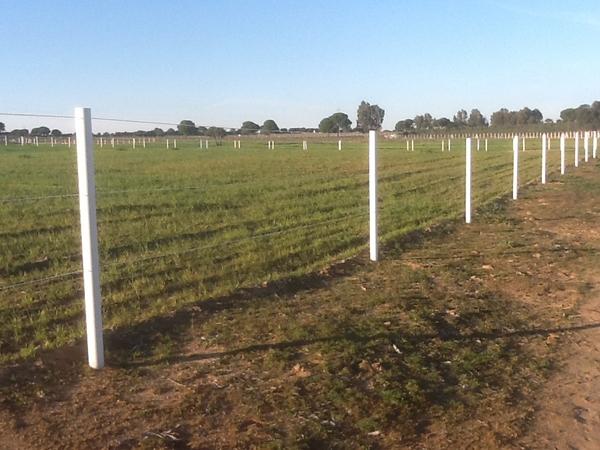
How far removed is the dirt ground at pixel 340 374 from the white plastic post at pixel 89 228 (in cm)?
20

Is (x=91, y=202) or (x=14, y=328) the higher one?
(x=91, y=202)

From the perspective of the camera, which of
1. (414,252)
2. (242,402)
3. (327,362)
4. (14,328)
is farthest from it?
(414,252)

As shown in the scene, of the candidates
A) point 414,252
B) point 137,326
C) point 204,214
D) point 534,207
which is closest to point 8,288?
point 137,326

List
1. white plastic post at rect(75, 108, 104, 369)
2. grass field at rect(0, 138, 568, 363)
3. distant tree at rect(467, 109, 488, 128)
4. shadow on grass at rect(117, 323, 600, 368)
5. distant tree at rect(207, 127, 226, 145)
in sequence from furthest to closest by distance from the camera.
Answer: distant tree at rect(467, 109, 488, 128) → distant tree at rect(207, 127, 226, 145) → grass field at rect(0, 138, 568, 363) → shadow on grass at rect(117, 323, 600, 368) → white plastic post at rect(75, 108, 104, 369)

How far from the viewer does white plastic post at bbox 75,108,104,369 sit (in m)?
4.89

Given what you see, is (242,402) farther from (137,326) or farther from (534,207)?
(534,207)

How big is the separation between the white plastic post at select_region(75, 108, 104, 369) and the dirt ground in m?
0.20

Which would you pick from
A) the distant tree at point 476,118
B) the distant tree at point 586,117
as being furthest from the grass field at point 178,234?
the distant tree at point 476,118

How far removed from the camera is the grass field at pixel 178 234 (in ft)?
22.4

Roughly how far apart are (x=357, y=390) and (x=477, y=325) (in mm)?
2059

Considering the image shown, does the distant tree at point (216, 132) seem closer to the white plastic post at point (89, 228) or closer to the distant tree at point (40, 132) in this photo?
the distant tree at point (40, 132)

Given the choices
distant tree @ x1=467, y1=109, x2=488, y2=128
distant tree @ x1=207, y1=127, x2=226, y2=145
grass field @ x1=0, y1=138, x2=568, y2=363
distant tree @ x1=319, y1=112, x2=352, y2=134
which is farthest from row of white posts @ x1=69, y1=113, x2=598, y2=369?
distant tree @ x1=467, y1=109, x2=488, y2=128

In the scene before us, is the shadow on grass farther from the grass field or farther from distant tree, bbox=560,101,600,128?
distant tree, bbox=560,101,600,128

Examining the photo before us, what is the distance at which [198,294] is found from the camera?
23.7 ft
